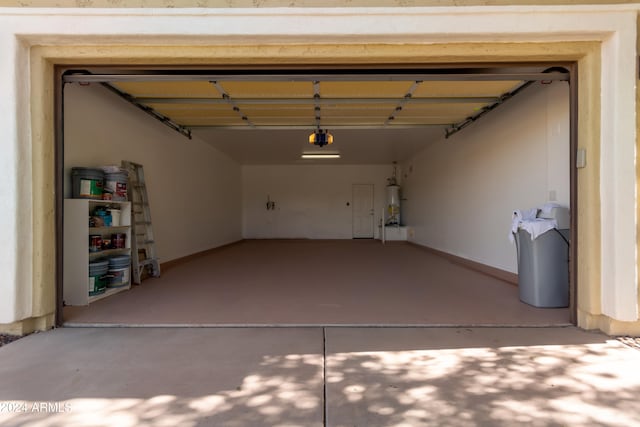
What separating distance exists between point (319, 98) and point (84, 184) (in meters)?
3.09

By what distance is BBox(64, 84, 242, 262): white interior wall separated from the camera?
427 centimetres

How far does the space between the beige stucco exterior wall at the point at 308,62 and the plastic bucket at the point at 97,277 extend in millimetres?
936

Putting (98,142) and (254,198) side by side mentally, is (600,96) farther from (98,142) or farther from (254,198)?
(254,198)

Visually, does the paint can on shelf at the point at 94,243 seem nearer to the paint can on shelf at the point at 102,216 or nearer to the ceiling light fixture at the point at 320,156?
the paint can on shelf at the point at 102,216

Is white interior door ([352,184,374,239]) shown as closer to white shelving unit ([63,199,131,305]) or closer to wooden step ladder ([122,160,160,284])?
wooden step ladder ([122,160,160,284])

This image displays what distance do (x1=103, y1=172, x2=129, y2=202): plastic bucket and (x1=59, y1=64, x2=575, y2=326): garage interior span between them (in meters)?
0.35

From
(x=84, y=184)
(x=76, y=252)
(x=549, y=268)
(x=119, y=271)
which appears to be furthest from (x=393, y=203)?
(x=76, y=252)

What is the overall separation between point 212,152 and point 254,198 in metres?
4.15

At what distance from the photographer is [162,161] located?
6301mm

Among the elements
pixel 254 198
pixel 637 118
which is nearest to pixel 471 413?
pixel 637 118

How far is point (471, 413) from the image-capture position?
1.79 metres

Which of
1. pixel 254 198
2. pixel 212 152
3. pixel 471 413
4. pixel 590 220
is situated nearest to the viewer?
pixel 471 413

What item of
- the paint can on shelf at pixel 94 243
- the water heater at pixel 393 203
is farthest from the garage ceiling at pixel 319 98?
the water heater at pixel 393 203

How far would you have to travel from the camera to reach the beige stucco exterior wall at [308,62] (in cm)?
287
